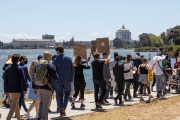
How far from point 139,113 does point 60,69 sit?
9.33 ft

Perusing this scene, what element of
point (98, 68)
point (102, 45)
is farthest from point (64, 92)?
point (102, 45)

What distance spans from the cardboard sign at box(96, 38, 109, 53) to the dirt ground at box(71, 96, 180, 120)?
81.3 inches

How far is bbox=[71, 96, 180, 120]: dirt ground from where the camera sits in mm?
11344

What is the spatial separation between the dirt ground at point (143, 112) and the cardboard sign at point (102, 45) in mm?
2065

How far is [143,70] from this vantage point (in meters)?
15.1

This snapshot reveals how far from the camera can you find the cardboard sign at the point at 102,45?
13.9m

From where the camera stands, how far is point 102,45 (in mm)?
13922

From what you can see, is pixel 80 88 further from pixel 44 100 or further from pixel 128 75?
pixel 44 100

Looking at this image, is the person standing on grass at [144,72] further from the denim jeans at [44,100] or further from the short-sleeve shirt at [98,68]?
the denim jeans at [44,100]

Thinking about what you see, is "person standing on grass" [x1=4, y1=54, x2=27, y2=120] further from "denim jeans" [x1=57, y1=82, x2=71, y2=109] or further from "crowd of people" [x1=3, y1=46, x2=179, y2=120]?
"denim jeans" [x1=57, y1=82, x2=71, y2=109]

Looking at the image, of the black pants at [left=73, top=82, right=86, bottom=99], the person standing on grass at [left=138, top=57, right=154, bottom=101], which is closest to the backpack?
the black pants at [left=73, top=82, right=86, bottom=99]

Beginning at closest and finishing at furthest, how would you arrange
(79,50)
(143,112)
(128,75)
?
(143,112), (79,50), (128,75)

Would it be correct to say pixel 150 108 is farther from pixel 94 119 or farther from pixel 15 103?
pixel 15 103

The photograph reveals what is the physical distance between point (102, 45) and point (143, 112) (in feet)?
9.57
